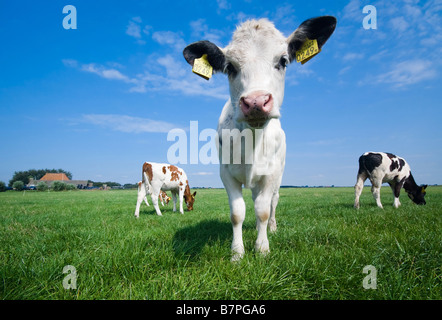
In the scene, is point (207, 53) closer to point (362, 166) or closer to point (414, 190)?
point (362, 166)

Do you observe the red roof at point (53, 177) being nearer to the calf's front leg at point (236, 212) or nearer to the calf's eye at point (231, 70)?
the calf's front leg at point (236, 212)

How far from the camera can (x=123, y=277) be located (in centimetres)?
229

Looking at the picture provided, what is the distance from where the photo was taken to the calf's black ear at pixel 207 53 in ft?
10.1

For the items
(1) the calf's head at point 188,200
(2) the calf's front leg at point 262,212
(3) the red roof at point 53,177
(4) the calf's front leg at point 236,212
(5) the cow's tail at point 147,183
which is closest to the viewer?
(4) the calf's front leg at point 236,212

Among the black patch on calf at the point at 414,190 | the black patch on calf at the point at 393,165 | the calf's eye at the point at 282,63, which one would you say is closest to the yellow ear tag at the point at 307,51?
the calf's eye at the point at 282,63

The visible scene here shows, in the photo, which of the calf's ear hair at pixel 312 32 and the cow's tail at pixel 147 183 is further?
the cow's tail at pixel 147 183

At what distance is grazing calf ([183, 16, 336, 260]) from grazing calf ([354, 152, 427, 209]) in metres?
7.63

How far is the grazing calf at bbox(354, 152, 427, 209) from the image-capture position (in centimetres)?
987

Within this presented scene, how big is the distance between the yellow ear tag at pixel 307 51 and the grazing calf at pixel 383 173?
25.3 ft

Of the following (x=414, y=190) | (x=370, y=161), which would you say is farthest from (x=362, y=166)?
(x=414, y=190)

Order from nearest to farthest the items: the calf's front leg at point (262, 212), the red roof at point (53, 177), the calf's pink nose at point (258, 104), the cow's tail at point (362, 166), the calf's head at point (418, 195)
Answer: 1. the calf's pink nose at point (258, 104)
2. the calf's front leg at point (262, 212)
3. the cow's tail at point (362, 166)
4. the calf's head at point (418, 195)
5. the red roof at point (53, 177)

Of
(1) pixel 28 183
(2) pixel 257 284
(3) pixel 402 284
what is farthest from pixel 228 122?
(1) pixel 28 183

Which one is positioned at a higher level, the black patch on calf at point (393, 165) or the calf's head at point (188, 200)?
the black patch on calf at point (393, 165)

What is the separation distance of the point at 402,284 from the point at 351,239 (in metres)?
1.39
